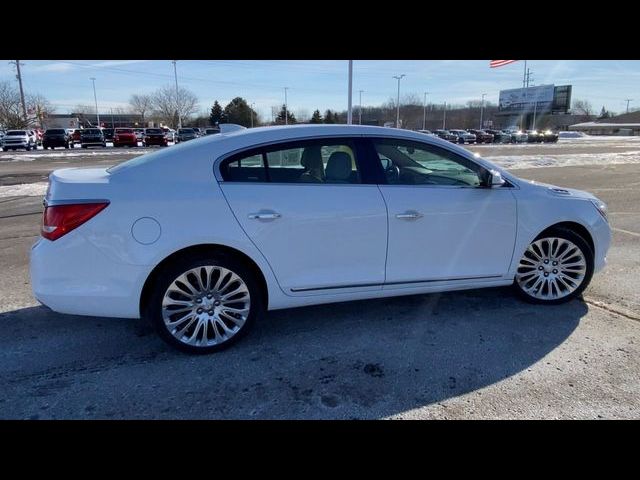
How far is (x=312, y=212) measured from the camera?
328 cm

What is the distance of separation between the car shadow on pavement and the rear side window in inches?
49.8

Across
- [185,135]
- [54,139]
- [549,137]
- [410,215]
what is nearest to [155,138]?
[185,135]

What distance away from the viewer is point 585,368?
308 cm

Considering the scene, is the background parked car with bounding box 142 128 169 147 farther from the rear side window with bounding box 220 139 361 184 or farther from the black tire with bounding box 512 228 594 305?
the black tire with bounding box 512 228 594 305

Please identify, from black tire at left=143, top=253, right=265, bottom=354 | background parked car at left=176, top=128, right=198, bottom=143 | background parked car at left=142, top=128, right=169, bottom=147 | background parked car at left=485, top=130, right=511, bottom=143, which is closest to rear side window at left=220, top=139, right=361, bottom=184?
black tire at left=143, top=253, right=265, bottom=354

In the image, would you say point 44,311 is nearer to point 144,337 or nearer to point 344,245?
point 144,337

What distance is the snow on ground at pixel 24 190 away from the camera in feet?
34.7

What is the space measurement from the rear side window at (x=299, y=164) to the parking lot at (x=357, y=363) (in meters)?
1.27

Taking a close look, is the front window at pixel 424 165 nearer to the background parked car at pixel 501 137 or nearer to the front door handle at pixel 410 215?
the front door handle at pixel 410 215

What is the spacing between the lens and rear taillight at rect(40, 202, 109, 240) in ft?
9.66

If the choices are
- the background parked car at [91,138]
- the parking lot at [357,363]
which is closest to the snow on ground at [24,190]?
the parking lot at [357,363]

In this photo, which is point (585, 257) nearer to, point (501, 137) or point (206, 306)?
point (206, 306)

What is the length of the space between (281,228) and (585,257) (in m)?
2.88
